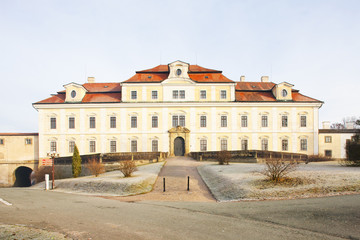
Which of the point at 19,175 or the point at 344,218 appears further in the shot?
the point at 19,175

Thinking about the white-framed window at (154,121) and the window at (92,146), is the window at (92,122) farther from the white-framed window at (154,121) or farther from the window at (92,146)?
the white-framed window at (154,121)

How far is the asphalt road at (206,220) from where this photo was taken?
6.71 meters

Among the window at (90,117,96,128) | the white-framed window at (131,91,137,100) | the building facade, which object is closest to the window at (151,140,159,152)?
the building facade

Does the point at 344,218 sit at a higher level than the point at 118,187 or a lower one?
higher

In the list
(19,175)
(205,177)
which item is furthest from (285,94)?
(19,175)

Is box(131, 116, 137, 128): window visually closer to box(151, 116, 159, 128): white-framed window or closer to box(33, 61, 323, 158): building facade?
box(33, 61, 323, 158): building facade

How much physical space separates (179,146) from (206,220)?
91.5 feet

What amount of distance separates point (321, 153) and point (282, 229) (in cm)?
3341

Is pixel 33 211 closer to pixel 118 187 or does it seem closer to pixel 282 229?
pixel 118 187

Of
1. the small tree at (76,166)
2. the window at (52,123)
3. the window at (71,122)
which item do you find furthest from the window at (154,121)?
the window at (52,123)

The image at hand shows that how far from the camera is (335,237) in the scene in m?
6.35

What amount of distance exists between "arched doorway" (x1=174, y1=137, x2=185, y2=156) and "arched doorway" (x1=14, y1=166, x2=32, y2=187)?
21585 millimetres

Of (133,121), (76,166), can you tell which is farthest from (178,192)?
(133,121)

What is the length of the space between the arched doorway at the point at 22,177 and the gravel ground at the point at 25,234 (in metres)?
34.1
